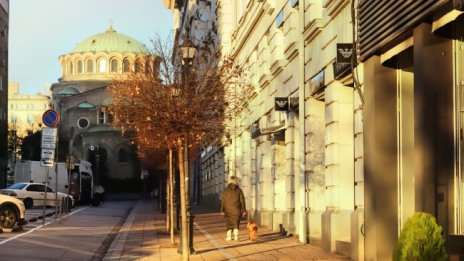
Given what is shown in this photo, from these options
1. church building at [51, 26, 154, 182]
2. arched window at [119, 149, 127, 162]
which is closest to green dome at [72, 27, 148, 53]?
church building at [51, 26, 154, 182]

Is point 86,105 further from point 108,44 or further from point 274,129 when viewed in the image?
point 274,129

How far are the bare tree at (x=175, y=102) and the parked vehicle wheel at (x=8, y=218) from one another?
5.63 meters

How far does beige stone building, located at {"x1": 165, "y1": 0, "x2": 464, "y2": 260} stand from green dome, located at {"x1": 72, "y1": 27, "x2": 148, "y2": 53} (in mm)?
92560

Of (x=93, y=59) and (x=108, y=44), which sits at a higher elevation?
(x=108, y=44)

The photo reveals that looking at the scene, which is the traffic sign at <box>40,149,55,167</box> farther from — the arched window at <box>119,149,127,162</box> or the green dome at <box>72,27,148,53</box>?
the green dome at <box>72,27,148,53</box>

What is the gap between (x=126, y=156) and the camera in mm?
102688

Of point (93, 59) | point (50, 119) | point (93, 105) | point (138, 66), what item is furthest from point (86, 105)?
point (138, 66)

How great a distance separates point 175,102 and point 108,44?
10481cm

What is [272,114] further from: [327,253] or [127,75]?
[327,253]

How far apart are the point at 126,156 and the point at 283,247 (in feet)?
282

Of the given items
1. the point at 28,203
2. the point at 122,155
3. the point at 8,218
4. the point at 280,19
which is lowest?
the point at 28,203

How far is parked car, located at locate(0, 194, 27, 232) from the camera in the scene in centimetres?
2452

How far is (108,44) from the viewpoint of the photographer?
395 feet

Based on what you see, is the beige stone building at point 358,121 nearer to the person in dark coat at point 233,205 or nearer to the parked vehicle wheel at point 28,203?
the person in dark coat at point 233,205
